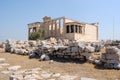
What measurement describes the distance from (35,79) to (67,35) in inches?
1335

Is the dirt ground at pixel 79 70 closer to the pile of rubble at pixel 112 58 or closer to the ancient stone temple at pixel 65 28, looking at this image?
the pile of rubble at pixel 112 58

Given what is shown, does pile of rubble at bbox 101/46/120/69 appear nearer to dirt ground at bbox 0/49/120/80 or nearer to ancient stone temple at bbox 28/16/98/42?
dirt ground at bbox 0/49/120/80

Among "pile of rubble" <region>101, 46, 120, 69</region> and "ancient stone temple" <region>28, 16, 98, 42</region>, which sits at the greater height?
"ancient stone temple" <region>28, 16, 98, 42</region>

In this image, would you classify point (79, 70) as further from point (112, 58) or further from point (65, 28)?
point (65, 28)

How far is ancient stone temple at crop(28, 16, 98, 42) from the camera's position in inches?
1663

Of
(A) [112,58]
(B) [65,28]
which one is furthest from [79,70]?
(B) [65,28]

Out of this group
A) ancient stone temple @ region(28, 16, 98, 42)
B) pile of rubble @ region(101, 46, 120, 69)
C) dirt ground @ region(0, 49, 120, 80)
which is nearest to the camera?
dirt ground @ region(0, 49, 120, 80)

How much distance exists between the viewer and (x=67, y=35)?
42375mm

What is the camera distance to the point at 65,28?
140 feet

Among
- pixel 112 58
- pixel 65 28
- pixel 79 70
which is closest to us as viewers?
pixel 79 70

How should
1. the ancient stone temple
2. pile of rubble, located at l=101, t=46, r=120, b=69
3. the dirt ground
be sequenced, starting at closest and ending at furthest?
the dirt ground < pile of rubble, located at l=101, t=46, r=120, b=69 < the ancient stone temple

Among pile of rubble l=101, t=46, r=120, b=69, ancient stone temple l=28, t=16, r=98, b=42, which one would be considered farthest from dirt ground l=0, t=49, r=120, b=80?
ancient stone temple l=28, t=16, r=98, b=42

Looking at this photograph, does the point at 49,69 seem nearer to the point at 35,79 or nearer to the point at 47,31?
the point at 35,79

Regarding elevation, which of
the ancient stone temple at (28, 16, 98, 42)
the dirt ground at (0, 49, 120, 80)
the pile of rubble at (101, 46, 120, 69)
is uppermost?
the ancient stone temple at (28, 16, 98, 42)
